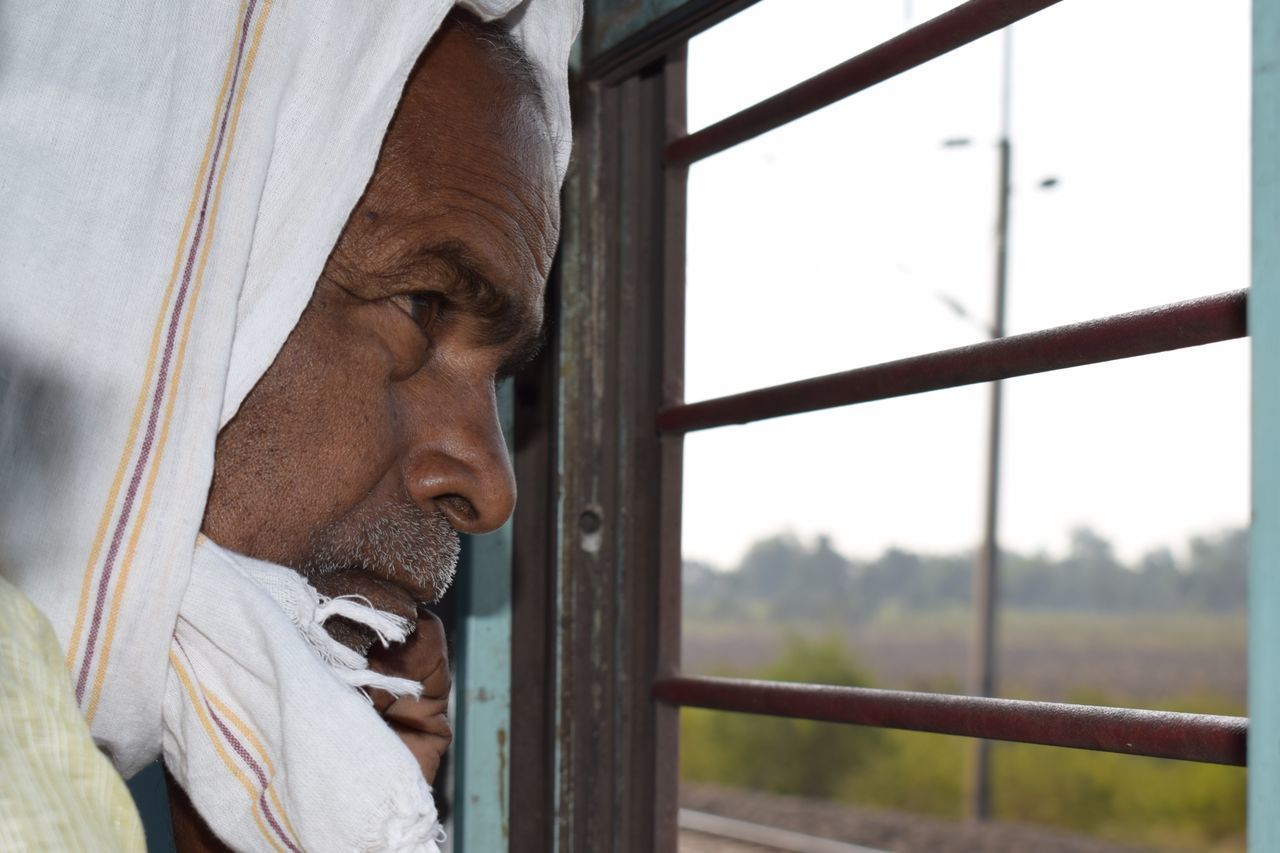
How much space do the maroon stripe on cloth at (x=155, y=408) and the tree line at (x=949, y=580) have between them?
1556 inches

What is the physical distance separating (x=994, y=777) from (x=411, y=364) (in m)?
26.2

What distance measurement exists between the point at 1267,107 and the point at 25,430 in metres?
0.95

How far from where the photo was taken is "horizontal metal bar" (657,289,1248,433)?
1.05 m

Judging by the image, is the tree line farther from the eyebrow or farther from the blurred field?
the eyebrow

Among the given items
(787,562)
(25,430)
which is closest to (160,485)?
(25,430)

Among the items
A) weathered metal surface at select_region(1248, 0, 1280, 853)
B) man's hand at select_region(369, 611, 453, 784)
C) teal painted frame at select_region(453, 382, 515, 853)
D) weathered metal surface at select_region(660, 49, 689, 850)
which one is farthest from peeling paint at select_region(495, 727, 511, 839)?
weathered metal surface at select_region(1248, 0, 1280, 853)

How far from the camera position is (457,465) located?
4.88 feet

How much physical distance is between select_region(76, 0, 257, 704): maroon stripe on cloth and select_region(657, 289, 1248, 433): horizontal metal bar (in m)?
0.70

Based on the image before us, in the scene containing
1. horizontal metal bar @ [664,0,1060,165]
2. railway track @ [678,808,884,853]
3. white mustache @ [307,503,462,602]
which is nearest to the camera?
horizontal metal bar @ [664,0,1060,165]

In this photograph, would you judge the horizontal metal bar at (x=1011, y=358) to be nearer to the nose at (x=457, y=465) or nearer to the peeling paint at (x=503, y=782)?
the nose at (x=457, y=465)

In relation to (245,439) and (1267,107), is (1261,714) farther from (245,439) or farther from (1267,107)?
(245,439)

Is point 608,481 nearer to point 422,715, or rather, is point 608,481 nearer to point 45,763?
point 422,715

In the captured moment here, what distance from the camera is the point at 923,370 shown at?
4.32 ft

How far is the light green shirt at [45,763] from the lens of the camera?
593mm
